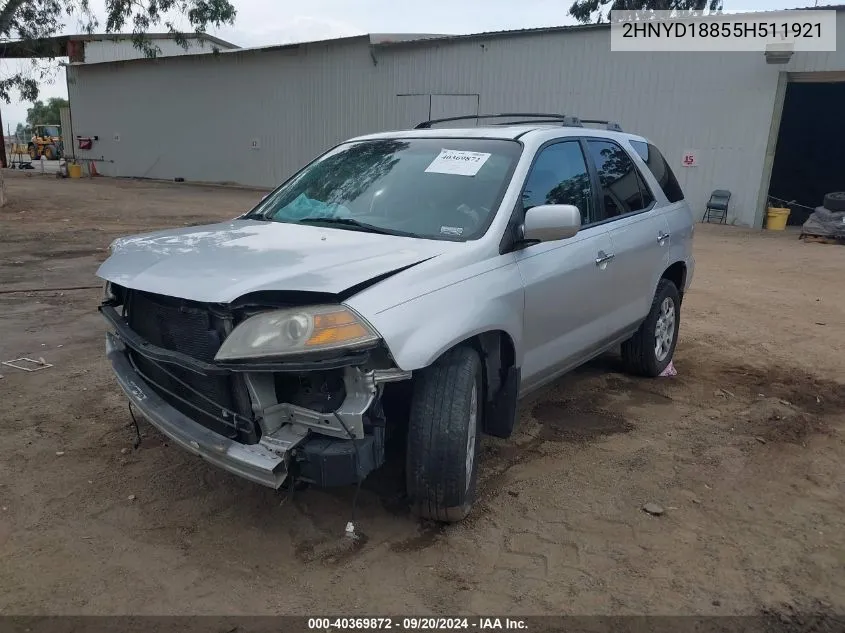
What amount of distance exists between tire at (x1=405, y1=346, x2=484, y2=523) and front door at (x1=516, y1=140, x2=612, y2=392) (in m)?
0.66

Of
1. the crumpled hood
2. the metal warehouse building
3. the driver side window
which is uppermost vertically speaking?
the metal warehouse building

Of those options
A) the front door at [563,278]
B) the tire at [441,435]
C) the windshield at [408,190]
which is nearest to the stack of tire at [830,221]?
the front door at [563,278]

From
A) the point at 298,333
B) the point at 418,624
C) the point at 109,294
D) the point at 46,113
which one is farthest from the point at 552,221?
the point at 46,113

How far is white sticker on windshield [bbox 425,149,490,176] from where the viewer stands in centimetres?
365

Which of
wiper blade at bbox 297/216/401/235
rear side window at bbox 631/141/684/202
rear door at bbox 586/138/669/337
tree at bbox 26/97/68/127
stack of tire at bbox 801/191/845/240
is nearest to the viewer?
wiper blade at bbox 297/216/401/235

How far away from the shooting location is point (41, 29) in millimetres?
21734

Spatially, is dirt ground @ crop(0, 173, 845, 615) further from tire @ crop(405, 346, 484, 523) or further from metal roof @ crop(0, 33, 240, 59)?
metal roof @ crop(0, 33, 240, 59)

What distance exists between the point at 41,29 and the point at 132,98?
9041 millimetres

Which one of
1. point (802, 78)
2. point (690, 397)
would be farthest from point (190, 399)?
point (802, 78)

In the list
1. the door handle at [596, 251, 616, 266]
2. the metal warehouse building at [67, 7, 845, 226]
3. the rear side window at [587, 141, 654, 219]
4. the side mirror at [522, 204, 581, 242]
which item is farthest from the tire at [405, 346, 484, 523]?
the metal warehouse building at [67, 7, 845, 226]

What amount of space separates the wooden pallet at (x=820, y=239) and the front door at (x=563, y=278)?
40.1 ft

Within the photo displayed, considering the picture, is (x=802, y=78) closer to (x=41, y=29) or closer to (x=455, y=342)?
(x=455, y=342)

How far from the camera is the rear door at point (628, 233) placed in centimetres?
434

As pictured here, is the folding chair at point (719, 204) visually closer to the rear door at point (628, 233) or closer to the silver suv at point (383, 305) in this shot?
the rear door at point (628, 233)
